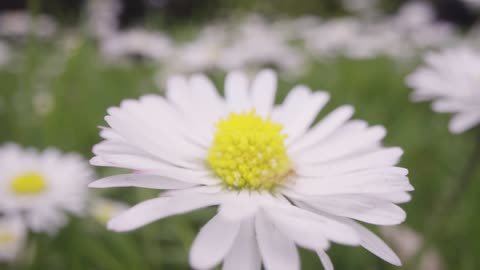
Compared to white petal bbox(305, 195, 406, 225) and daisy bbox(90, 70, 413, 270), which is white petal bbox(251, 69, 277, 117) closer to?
daisy bbox(90, 70, 413, 270)

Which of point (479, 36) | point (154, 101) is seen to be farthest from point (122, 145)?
point (479, 36)

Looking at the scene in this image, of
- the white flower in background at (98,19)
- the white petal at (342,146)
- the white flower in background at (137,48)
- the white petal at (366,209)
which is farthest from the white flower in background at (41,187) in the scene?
the white flower in background at (98,19)

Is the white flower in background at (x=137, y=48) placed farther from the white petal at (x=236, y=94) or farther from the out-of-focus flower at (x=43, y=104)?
the white petal at (x=236, y=94)

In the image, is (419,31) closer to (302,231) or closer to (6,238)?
(6,238)

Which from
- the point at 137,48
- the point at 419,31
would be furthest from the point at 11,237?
the point at 419,31

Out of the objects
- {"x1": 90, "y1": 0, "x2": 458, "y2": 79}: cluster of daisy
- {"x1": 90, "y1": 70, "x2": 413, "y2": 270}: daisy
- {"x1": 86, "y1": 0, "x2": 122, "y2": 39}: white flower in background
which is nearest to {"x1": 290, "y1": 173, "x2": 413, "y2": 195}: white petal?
{"x1": 90, "y1": 70, "x2": 413, "y2": 270}: daisy

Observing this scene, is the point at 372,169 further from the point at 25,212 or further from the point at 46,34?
the point at 46,34

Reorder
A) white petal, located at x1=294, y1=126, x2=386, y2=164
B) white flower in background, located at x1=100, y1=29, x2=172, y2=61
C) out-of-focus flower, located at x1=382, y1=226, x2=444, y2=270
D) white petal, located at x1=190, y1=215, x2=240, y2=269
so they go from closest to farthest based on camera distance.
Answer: white petal, located at x1=190, y1=215, x2=240, y2=269, white petal, located at x1=294, y1=126, x2=386, y2=164, out-of-focus flower, located at x1=382, y1=226, x2=444, y2=270, white flower in background, located at x1=100, y1=29, x2=172, y2=61
